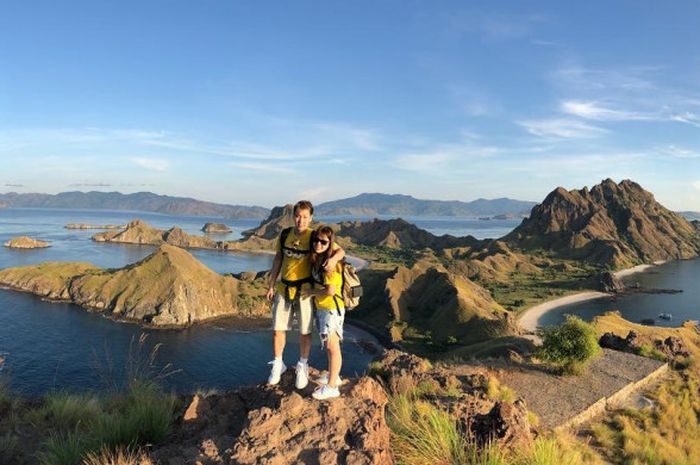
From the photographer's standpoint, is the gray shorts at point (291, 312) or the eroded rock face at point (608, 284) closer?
the gray shorts at point (291, 312)

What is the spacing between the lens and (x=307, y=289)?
25.6 feet

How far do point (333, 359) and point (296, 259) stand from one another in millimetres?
1784

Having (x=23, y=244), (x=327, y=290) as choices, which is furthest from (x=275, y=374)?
(x=23, y=244)

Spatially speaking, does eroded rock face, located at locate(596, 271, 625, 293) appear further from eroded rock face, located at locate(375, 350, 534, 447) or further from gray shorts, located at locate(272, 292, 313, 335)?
gray shorts, located at locate(272, 292, 313, 335)

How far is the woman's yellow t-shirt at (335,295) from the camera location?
754cm

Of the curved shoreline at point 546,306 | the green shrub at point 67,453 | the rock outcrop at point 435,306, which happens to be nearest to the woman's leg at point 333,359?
the green shrub at point 67,453

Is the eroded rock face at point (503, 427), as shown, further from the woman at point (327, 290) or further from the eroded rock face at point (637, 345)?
the eroded rock face at point (637, 345)

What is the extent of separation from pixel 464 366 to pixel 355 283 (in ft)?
50.5

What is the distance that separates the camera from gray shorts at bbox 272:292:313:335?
7.98 m

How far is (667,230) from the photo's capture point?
199 metres

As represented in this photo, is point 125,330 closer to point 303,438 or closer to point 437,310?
point 437,310

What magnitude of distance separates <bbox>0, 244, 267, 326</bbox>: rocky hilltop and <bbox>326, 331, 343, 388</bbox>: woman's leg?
→ 74.0m

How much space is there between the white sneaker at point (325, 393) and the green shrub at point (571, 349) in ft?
55.6

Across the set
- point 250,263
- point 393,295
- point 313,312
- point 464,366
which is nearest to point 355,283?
point 313,312
